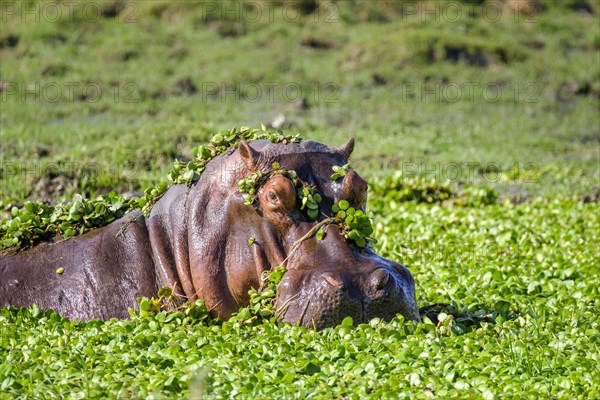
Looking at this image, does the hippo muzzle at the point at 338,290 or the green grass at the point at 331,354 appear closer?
the green grass at the point at 331,354

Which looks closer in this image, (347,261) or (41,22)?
(347,261)

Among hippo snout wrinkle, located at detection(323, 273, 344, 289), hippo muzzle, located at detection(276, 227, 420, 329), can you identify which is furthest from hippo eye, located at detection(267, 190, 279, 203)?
hippo snout wrinkle, located at detection(323, 273, 344, 289)

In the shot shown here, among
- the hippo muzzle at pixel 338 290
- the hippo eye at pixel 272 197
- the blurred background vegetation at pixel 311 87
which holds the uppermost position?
the hippo eye at pixel 272 197

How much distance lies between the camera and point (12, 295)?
607 cm

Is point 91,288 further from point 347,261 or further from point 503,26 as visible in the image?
point 503,26

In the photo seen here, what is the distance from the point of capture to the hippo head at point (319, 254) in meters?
5.28

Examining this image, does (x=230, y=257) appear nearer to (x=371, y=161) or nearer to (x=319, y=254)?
(x=319, y=254)

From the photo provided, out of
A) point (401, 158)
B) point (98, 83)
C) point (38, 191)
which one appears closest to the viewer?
point (38, 191)

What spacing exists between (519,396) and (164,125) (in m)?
10.3

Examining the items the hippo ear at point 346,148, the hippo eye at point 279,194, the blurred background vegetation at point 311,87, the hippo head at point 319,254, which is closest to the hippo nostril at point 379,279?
the hippo head at point 319,254

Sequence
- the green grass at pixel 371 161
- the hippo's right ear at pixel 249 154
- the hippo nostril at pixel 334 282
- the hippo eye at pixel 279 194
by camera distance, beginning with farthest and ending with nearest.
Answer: the hippo's right ear at pixel 249 154
the hippo eye at pixel 279 194
the hippo nostril at pixel 334 282
the green grass at pixel 371 161

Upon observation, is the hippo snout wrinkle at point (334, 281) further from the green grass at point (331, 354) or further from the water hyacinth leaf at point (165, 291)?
the water hyacinth leaf at point (165, 291)

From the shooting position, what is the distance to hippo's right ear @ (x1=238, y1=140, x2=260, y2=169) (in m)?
5.68

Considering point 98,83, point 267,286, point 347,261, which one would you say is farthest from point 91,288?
point 98,83
